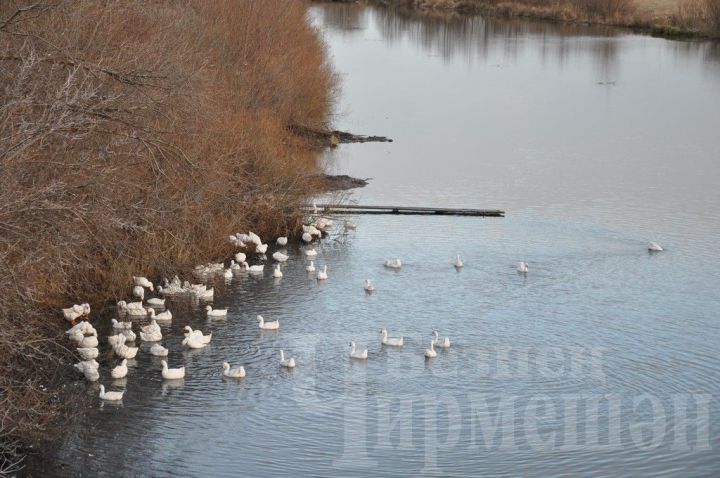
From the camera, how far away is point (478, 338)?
1705 centimetres

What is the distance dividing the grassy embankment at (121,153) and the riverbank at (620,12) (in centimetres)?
3453

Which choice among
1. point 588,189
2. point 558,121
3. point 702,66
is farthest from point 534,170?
point 702,66

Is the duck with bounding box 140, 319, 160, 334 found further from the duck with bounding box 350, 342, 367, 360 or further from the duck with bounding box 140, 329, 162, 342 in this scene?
the duck with bounding box 350, 342, 367, 360

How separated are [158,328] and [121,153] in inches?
115

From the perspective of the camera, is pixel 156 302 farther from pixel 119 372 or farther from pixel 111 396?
pixel 111 396

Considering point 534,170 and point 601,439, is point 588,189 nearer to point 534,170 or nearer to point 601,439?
point 534,170

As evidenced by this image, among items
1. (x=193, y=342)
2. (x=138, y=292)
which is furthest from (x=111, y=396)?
(x=138, y=292)

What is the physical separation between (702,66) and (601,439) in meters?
37.5

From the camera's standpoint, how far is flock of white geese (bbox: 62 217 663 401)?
1519cm

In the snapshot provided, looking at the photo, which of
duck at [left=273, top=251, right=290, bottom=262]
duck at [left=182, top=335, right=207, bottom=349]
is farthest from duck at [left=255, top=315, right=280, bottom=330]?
duck at [left=273, top=251, right=290, bottom=262]

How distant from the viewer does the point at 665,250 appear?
22141 millimetres

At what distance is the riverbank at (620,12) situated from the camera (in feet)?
193

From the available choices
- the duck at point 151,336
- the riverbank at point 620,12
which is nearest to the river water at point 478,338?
the duck at point 151,336

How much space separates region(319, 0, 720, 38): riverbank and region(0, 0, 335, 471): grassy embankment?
34531mm
